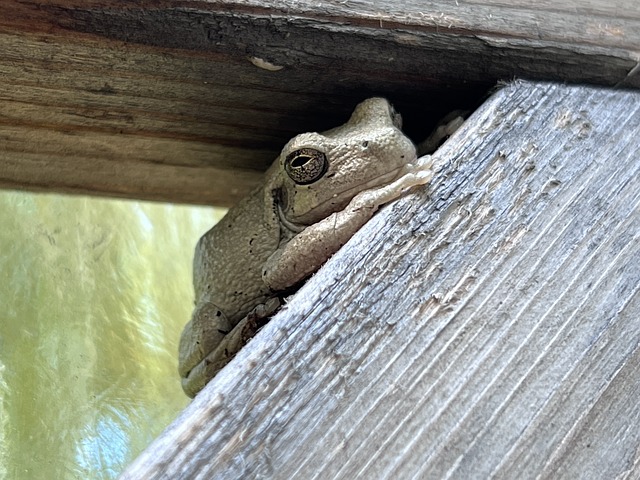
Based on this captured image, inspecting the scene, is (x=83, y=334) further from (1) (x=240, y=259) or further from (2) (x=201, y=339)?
(1) (x=240, y=259)

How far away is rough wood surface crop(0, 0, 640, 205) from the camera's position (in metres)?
1.00

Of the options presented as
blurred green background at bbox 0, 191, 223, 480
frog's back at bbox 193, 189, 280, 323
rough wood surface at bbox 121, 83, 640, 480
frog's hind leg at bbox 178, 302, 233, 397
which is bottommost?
blurred green background at bbox 0, 191, 223, 480

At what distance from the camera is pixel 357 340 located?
2.81ft

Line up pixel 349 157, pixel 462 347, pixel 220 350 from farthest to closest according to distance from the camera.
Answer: pixel 220 350 < pixel 349 157 < pixel 462 347

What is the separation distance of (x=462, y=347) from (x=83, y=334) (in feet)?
2.67

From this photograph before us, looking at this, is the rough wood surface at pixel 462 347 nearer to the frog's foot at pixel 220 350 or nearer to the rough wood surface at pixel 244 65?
the rough wood surface at pixel 244 65

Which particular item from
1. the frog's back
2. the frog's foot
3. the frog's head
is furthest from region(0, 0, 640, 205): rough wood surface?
the frog's foot

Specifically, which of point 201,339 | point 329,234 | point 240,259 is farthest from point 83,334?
point 329,234

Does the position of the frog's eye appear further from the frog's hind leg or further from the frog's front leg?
the frog's hind leg

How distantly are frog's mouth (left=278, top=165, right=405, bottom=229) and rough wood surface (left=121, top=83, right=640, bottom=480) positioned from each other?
0.20 metres

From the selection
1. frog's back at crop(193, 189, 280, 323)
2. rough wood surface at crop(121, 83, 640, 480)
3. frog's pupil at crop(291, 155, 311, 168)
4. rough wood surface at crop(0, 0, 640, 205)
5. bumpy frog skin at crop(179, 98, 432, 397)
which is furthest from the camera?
frog's back at crop(193, 189, 280, 323)

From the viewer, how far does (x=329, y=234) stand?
111 centimetres

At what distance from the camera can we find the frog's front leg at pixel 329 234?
1.03m

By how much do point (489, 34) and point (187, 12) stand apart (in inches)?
17.0
